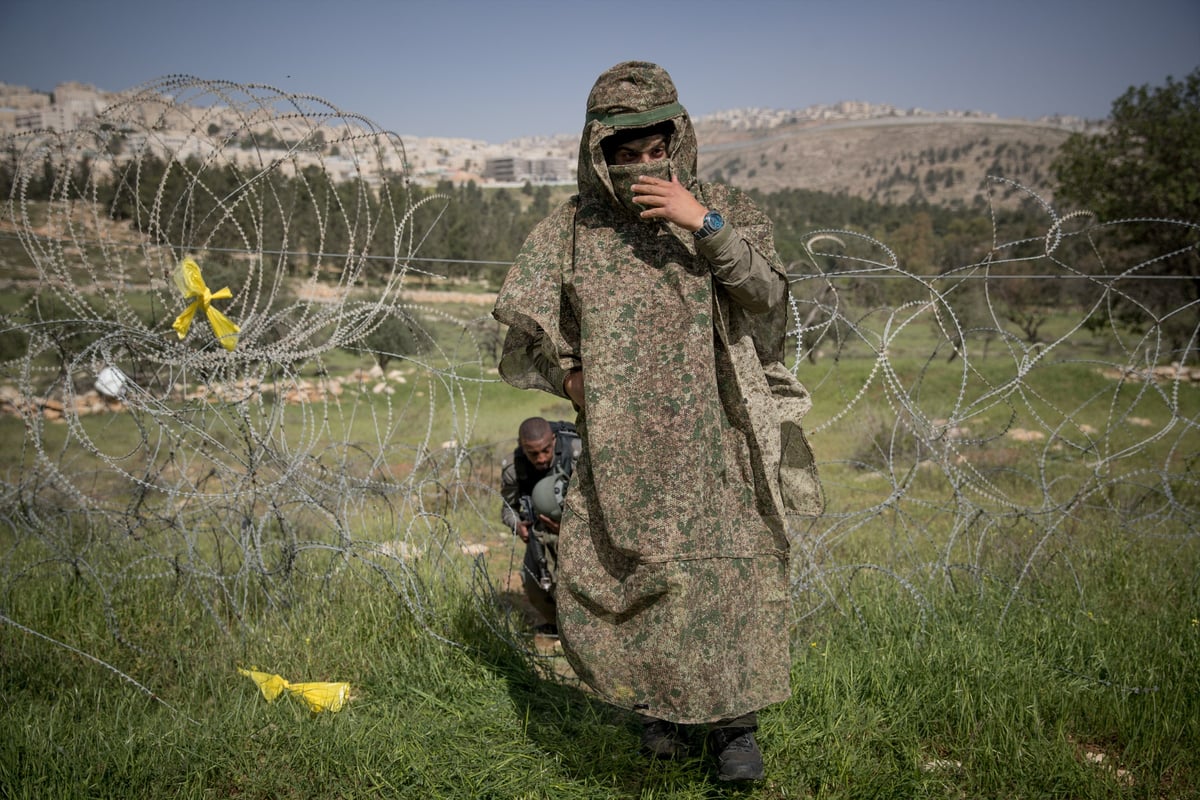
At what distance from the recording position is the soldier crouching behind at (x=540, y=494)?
393cm

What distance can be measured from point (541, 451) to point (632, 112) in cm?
214

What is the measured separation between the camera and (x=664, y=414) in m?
2.24

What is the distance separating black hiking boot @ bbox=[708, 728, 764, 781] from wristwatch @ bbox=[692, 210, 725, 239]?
146cm

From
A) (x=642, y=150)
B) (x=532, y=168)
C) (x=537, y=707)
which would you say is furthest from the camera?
(x=532, y=168)

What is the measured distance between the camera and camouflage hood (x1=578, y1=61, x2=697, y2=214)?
7.08ft

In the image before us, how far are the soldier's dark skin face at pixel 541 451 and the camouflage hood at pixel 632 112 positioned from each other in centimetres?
190

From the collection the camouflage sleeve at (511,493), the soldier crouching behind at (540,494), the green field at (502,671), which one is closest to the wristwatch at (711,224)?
the green field at (502,671)

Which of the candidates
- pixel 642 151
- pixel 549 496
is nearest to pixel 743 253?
pixel 642 151

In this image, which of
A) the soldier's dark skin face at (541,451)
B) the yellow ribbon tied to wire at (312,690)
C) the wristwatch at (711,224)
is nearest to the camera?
the wristwatch at (711,224)

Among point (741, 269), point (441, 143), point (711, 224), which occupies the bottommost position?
point (741, 269)

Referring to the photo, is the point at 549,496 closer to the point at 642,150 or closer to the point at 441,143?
the point at 642,150

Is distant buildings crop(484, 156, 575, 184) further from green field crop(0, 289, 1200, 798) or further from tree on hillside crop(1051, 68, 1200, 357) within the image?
green field crop(0, 289, 1200, 798)

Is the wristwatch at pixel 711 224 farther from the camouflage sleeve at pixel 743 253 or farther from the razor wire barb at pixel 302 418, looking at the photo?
the razor wire barb at pixel 302 418

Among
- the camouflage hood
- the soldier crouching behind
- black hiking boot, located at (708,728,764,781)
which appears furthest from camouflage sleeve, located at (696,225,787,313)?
the soldier crouching behind
